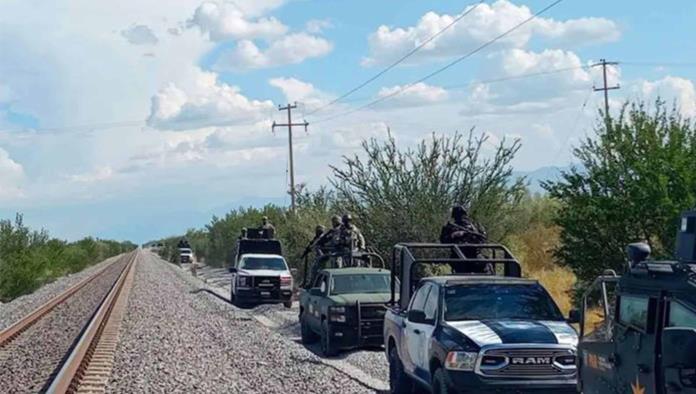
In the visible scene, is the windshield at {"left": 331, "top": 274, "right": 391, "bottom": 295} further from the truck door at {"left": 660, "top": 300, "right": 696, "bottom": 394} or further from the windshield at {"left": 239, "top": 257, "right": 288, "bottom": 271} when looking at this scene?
the windshield at {"left": 239, "top": 257, "right": 288, "bottom": 271}

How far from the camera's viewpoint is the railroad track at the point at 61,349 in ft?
54.6

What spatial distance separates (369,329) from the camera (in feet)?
64.0

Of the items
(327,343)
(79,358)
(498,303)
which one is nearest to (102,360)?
(79,358)

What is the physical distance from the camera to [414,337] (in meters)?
13.1

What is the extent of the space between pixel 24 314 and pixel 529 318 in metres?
26.0

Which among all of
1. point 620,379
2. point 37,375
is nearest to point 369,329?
point 37,375

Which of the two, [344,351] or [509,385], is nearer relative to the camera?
[509,385]

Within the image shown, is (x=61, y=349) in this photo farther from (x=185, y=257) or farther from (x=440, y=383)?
(x=185, y=257)

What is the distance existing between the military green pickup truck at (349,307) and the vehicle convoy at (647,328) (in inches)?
422

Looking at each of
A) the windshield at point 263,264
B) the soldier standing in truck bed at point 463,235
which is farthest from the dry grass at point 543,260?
the windshield at point 263,264

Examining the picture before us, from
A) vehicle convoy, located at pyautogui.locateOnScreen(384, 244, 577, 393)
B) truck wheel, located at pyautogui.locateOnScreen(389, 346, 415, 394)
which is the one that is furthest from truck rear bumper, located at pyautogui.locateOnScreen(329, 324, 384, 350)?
truck wheel, located at pyautogui.locateOnScreen(389, 346, 415, 394)

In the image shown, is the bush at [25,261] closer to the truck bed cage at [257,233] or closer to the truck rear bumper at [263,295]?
the truck bed cage at [257,233]

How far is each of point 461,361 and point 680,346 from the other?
5.45 metres

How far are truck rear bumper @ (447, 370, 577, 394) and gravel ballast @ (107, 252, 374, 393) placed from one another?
380 cm
